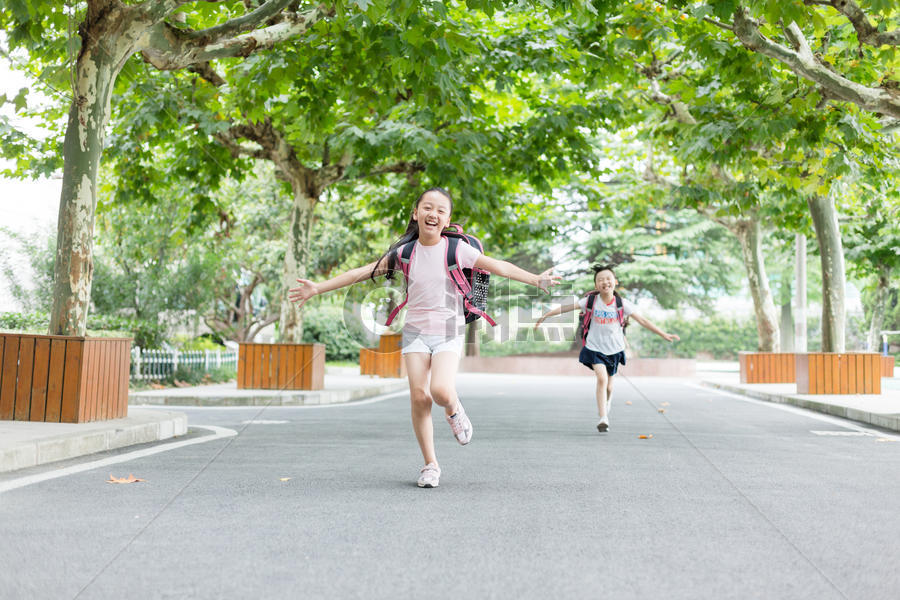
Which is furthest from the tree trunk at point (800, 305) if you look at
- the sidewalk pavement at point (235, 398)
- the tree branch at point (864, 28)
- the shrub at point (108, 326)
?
the shrub at point (108, 326)

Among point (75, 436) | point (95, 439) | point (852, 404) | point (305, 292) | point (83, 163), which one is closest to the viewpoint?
point (305, 292)

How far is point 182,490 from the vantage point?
5.34 m

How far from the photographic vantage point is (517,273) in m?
5.43

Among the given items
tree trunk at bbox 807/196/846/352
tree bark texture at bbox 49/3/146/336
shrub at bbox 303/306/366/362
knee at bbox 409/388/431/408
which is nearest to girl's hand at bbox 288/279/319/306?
knee at bbox 409/388/431/408

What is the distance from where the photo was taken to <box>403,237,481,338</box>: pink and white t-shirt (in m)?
5.55

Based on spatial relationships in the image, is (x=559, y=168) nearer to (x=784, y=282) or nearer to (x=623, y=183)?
(x=623, y=183)

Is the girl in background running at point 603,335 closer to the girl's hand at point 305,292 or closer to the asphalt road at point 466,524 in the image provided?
the asphalt road at point 466,524

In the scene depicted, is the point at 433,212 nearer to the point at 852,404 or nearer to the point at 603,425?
the point at 603,425

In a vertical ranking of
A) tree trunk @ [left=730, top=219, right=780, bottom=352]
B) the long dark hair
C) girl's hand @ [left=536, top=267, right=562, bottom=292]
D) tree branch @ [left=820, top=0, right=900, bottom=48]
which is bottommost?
girl's hand @ [left=536, top=267, right=562, bottom=292]

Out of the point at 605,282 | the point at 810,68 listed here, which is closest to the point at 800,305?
the point at 810,68

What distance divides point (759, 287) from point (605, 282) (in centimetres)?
1433

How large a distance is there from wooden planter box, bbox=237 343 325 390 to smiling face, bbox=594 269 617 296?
7.34m

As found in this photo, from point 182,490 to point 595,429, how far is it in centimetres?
585

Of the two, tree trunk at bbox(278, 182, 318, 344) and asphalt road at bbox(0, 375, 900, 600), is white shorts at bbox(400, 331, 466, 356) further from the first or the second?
tree trunk at bbox(278, 182, 318, 344)
